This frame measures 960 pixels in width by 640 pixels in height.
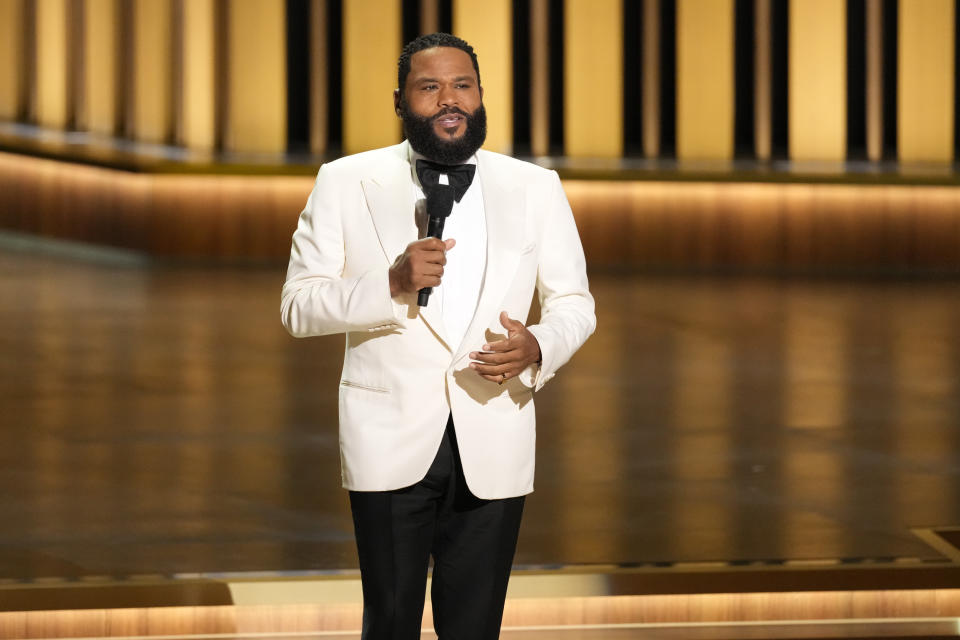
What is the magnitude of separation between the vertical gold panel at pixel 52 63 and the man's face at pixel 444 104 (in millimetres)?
10375

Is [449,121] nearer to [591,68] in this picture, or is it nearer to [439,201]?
[439,201]

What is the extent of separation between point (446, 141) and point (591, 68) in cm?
932

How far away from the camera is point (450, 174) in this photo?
2.32m

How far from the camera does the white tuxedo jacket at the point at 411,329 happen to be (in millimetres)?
2293

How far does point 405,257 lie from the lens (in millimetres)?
2154

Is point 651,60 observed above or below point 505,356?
above

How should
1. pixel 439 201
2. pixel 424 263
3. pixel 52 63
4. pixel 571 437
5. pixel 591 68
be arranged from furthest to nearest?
pixel 52 63
pixel 591 68
pixel 571 437
pixel 439 201
pixel 424 263

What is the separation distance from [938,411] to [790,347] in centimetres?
171

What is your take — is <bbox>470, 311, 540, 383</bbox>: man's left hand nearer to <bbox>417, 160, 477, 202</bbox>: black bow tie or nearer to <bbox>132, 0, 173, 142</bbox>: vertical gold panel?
<bbox>417, 160, 477, 202</bbox>: black bow tie

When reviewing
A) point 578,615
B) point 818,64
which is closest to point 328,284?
point 578,615

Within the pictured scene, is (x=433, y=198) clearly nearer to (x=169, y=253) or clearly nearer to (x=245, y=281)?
(x=245, y=281)

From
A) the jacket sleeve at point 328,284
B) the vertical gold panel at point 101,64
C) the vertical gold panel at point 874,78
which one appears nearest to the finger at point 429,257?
the jacket sleeve at point 328,284

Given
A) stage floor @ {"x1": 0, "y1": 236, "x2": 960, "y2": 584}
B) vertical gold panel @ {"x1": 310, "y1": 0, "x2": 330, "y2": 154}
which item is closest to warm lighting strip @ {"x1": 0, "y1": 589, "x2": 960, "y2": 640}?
stage floor @ {"x1": 0, "y1": 236, "x2": 960, "y2": 584}

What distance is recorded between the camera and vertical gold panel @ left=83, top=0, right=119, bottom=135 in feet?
38.2
